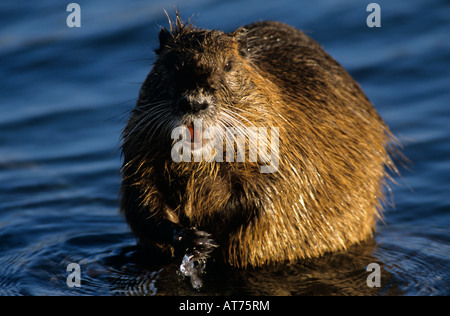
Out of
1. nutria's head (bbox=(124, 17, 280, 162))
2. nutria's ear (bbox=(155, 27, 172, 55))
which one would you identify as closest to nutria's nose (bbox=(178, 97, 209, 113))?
nutria's head (bbox=(124, 17, 280, 162))

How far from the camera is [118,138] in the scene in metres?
6.64

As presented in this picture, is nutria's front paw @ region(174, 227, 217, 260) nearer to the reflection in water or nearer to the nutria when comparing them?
the nutria

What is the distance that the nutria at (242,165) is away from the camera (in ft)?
13.1

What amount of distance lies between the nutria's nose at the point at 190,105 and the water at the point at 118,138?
1.00 m

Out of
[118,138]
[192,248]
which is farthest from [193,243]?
[118,138]

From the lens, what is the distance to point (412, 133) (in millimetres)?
6512

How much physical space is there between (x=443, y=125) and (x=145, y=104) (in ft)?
10.6

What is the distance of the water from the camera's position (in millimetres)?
4301

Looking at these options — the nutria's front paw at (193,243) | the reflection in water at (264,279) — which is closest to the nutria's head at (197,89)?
the nutria's front paw at (193,243)

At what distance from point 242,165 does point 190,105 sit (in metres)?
0.59
